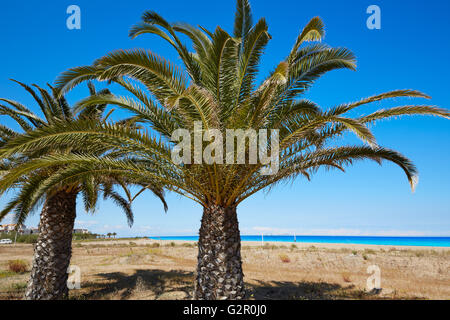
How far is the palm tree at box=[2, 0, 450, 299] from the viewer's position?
6.29 m

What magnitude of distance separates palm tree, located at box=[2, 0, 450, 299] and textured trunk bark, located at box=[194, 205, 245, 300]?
0.9 inches

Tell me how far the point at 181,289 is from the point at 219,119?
7.13 m

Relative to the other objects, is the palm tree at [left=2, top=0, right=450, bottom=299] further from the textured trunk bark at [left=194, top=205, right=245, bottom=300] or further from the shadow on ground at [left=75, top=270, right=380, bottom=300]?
the shadow on ground at [left=75, top=270, right=380, bottom=300]

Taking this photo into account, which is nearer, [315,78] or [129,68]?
[129,68]

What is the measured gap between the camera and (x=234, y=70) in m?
6.92

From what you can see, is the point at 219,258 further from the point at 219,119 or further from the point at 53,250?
the point at 53,250

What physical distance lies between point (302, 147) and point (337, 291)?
7.15m

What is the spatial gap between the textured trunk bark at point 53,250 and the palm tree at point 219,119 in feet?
10.6

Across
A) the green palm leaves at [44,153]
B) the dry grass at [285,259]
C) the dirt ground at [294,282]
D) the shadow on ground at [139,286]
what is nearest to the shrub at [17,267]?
the dirt ground at [294,282]

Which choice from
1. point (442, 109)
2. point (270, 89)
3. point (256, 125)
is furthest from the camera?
point (256, 125)
